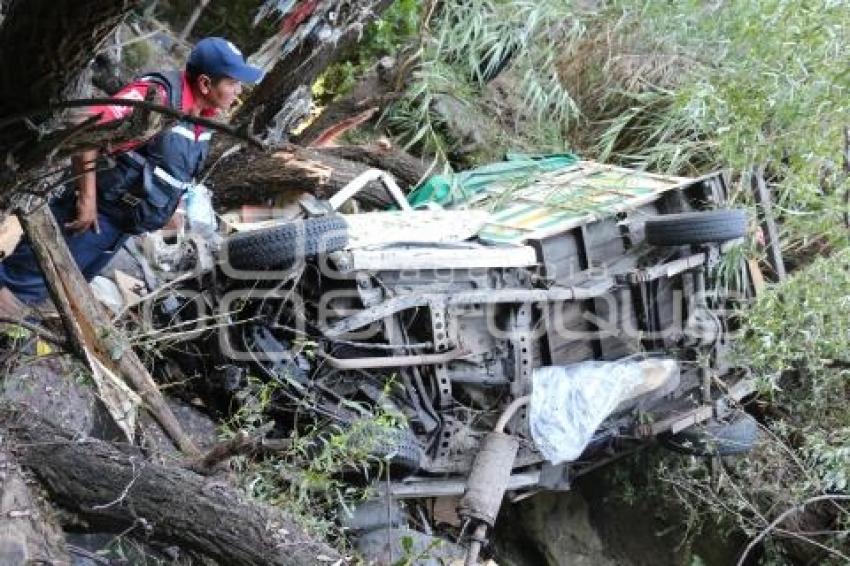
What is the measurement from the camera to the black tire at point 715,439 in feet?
19.2

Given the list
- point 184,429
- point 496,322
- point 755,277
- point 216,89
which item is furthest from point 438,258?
point 755,277

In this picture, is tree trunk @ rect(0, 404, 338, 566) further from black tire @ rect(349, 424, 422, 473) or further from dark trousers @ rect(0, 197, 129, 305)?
dark trousers @ rect(0, 197, 129, 305)

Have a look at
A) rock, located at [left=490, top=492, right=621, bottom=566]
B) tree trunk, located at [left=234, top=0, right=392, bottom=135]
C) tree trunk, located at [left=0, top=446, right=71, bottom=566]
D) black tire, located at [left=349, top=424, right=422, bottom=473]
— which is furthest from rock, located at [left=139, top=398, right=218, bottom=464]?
rock, located at [left=490, top=492, right=621, bottom=566]

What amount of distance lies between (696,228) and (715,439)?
1.35m

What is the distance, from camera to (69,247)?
427 cm

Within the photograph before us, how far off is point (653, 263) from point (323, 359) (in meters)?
2.27

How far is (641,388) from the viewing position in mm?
5324

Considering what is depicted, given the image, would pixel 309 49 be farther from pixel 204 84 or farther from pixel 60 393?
pixel 60 393

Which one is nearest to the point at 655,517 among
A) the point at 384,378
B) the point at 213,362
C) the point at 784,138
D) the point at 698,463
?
the point at 698,463

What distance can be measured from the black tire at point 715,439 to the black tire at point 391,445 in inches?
76.9

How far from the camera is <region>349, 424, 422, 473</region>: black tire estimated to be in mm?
4266

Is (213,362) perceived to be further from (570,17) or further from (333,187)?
(570,17)

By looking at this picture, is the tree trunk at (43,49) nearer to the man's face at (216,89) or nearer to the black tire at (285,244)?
the man's face at (216,89)

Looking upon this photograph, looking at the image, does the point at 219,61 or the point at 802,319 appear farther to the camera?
the point at 802,319
